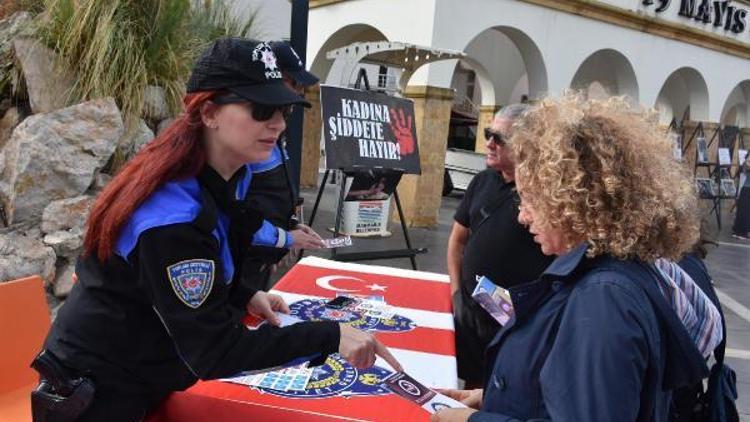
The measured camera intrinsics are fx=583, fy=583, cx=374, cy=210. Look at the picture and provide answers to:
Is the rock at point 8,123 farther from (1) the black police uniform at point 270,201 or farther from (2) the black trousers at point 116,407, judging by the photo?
(2) the black trousers at point 116,407

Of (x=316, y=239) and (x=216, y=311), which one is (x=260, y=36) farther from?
(x=216, y=311)

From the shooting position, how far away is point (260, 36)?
6754mm

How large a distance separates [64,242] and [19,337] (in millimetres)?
1838

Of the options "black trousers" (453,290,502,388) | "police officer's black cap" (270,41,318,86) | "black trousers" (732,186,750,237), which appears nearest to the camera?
"police officer's black cap" (270,41,318,86)

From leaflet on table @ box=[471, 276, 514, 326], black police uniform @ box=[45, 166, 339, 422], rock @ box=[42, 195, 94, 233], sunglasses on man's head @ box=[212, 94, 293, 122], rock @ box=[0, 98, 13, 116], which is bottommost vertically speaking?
rock @ box=[42, 195, 94, 233]

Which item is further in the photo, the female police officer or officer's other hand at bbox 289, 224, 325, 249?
officer's other hand at bbox 289, 224, 325, 249

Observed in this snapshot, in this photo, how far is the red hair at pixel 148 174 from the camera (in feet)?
4.16

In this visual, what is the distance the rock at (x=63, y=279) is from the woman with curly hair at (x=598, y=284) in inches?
129

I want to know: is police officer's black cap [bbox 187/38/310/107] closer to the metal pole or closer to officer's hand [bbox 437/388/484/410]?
officer's hand [bbox 437/388/484/410]

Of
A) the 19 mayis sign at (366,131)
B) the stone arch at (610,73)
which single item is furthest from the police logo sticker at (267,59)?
the stone arch at (610,73)

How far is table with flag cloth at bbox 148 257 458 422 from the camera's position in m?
1.60

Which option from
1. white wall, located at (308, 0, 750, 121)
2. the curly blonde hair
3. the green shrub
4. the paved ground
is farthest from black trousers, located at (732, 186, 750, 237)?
the curly blonde hair

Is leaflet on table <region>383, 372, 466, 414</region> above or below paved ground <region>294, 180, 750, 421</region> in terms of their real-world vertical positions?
above

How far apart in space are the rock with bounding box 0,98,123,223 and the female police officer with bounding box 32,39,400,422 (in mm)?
2937
